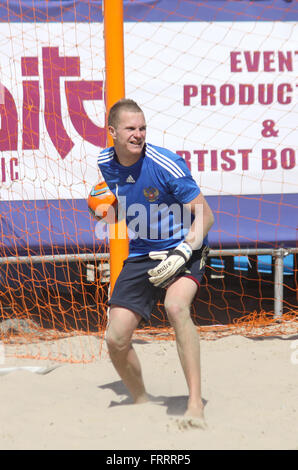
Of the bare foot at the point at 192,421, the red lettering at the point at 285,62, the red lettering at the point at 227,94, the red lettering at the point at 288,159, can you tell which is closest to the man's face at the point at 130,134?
the bare foot at the point at 192,421

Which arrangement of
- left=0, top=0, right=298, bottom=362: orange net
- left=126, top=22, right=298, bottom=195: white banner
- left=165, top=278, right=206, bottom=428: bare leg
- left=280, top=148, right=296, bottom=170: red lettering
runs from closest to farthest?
left=165, top=278, right=206, bottom=428: bare leg, left=0, top=0, right=298, bottom=362: orange net, left=126, top=22, right=298, bottom=195: white banner, left=280, top=148, right=296, bottom=170: red lettering

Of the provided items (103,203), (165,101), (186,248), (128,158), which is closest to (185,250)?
(186,248)

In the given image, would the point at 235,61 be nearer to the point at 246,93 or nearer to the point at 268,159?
the point at 246,93

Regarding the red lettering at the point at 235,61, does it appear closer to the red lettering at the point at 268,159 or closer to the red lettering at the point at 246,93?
the red lettering at the point at 246,93

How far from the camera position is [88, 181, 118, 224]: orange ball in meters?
3.70

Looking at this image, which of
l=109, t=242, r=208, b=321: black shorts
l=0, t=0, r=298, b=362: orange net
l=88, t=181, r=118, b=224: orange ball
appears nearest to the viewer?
l=109, t=242, r=208, b=321: black shorts

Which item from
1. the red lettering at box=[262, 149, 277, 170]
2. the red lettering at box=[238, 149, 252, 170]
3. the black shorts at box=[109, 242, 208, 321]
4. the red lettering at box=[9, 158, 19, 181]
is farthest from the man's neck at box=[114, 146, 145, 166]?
the red lettering at box=[262, 149, 277, 170]

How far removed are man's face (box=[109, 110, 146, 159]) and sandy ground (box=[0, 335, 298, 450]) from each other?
57.4 inches

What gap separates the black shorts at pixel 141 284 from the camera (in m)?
3.35

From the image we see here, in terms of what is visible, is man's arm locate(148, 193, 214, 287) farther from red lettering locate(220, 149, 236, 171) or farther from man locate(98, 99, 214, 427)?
red lettering locate(220, 149, 236, 171)

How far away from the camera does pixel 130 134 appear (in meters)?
3.30

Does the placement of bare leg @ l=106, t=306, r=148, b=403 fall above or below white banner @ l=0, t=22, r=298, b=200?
below

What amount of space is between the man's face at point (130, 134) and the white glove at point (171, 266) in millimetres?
591

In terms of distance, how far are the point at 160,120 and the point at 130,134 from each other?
2.22 meters
